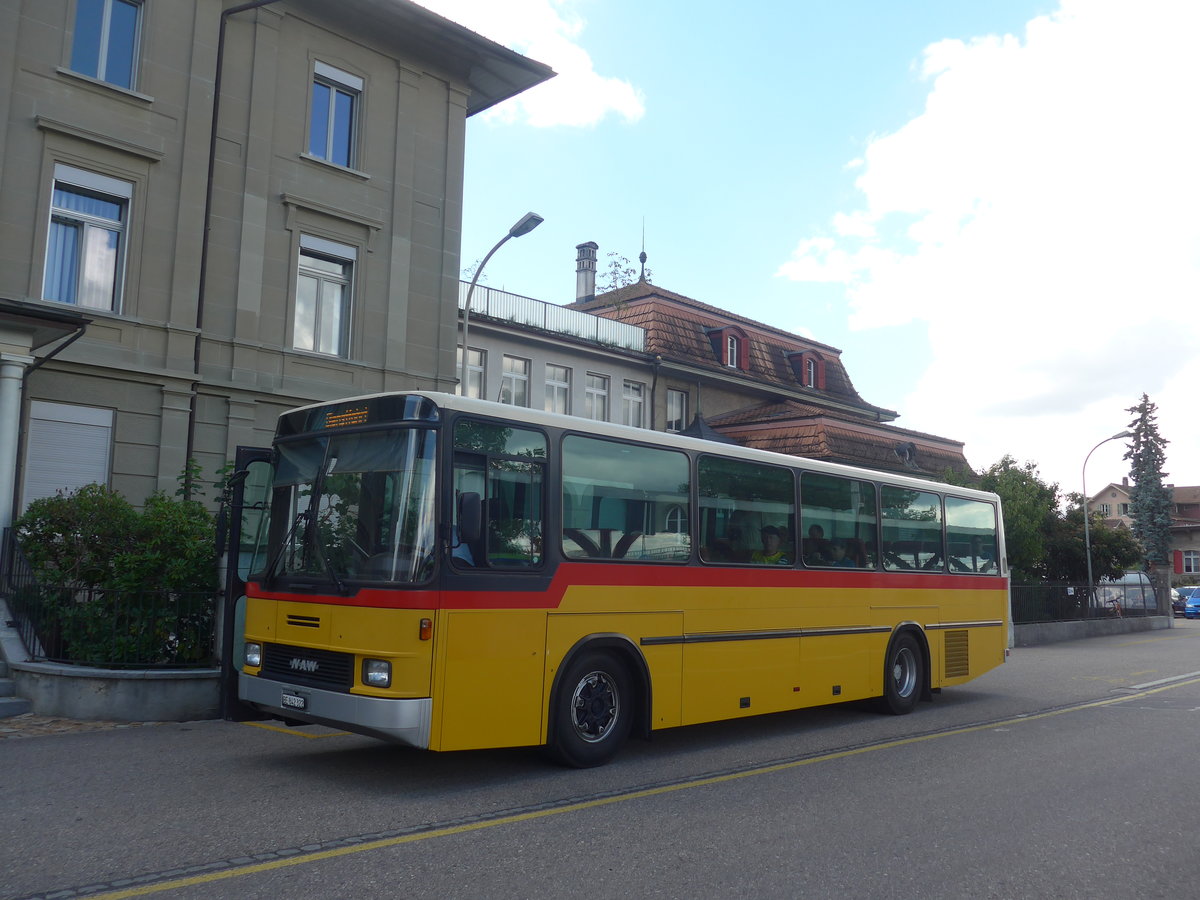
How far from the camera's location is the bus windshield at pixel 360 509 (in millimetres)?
7324

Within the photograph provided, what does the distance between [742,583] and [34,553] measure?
8.07 meters

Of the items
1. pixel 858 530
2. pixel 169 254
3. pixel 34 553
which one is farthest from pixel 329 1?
pixel 858 530

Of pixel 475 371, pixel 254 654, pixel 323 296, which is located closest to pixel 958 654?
pixel 254 654

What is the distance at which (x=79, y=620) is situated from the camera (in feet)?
36.6

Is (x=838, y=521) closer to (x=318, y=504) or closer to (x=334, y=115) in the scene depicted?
(x=318, y=504)

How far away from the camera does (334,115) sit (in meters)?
19.6

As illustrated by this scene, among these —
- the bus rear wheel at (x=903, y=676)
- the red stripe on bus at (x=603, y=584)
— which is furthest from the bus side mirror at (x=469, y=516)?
the bus rear wheel at (x=903, y=676)

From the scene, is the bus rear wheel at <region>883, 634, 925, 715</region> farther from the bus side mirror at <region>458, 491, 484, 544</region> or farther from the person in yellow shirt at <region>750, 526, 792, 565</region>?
the bus side mirror at <region>458, 491, 484, 544</region>

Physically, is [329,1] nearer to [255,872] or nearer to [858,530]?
[858,530]

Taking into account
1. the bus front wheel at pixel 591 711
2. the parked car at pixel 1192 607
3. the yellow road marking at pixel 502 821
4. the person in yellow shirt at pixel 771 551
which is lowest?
the yellow road marking at pixel 502 821

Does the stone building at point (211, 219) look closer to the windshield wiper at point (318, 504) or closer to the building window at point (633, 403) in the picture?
the windshield wiper at point (318, 504)

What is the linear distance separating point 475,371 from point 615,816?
22.5m

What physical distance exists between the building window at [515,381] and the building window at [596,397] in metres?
2.57

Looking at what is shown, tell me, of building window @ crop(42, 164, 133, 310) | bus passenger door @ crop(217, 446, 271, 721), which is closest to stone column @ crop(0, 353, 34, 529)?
building window @ crop(42, 164, 133, 310)
